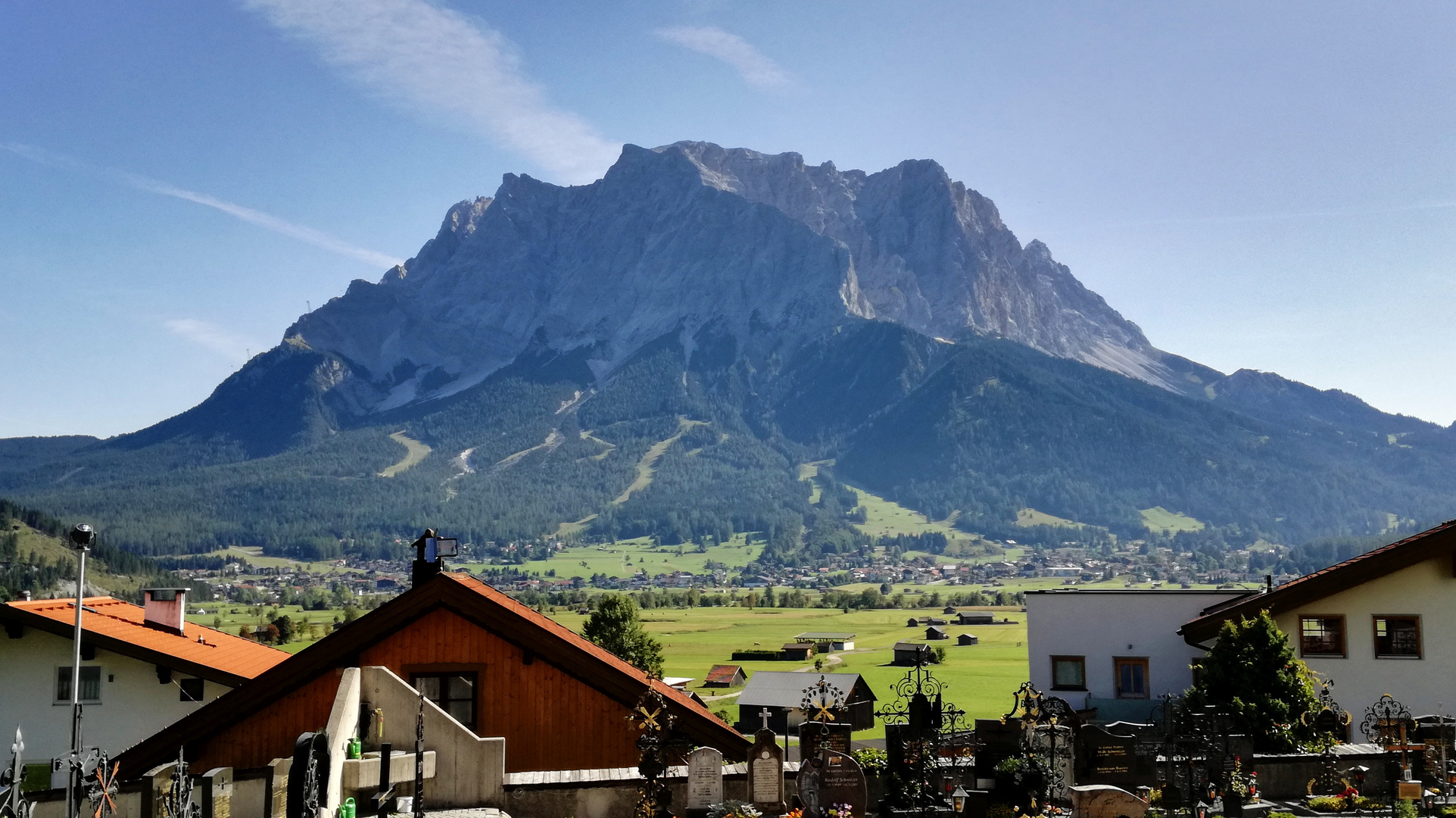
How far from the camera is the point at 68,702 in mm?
28703

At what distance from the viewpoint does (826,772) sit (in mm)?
18000

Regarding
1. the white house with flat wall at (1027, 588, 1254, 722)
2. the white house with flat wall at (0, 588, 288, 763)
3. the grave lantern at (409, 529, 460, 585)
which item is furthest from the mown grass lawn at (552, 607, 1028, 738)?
the grave lantern at (409, 529, 460, 585)

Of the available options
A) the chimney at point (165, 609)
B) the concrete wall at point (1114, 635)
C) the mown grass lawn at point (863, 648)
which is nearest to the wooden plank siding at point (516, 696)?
the chimney at point (165, 609)

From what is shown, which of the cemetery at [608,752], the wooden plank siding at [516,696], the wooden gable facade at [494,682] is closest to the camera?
the cemetery at [608,752]

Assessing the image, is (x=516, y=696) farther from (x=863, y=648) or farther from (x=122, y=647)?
(x=863, y=648)

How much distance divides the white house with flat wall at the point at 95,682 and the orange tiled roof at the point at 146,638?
0.05 m

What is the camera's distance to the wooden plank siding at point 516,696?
69.7 feet

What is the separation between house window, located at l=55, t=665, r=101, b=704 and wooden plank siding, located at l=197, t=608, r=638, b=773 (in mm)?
11178

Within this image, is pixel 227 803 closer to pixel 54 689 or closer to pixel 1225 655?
pixel 54 689

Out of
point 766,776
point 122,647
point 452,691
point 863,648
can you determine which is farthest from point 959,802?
point 863,648

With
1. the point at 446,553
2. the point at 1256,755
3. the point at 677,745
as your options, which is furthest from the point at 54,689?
the point at 1256,755

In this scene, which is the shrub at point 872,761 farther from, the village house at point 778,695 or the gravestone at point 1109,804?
the village house at point 778,695

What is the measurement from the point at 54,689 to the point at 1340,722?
104 ft

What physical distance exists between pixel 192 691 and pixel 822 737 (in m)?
18.6
